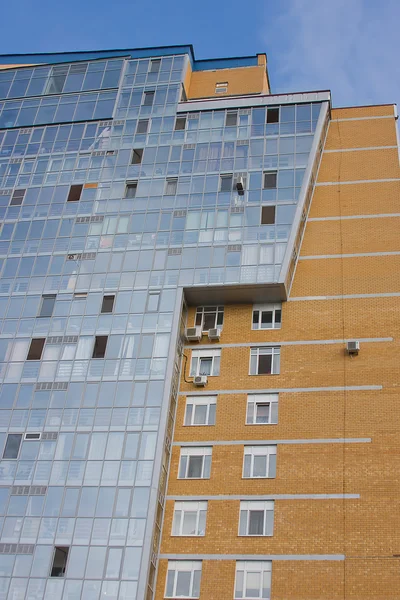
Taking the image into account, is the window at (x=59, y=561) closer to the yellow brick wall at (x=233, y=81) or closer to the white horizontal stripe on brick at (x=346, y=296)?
the white horizontal stripe on brick at (x=346, y=296)

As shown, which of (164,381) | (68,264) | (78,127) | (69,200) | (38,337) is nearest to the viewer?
(164,381)

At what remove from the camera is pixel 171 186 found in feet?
126

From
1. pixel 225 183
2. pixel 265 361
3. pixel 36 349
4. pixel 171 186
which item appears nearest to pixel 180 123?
pixel 171 186

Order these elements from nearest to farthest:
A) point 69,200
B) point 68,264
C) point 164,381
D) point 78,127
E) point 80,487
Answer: point 80,487 < point 164,381 < point 68,264 < point 69,200 < point 78,127

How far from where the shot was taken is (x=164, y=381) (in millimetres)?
31844

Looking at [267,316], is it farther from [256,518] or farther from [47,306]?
[47,306]

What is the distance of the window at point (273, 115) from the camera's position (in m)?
39.8

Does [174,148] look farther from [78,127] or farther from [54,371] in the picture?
[54,371]

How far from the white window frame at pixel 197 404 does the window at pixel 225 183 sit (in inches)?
420

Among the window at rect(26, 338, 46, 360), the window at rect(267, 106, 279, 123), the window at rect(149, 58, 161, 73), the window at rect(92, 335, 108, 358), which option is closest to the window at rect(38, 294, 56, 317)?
the window at rect(26, 338, 46, 360)

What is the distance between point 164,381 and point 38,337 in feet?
20.6

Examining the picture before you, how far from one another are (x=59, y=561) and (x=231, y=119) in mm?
23369

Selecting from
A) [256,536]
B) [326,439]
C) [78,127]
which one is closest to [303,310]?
[326,439]

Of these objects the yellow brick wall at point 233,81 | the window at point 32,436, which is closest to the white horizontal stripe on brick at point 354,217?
the yellow brick wall at point 233,81
